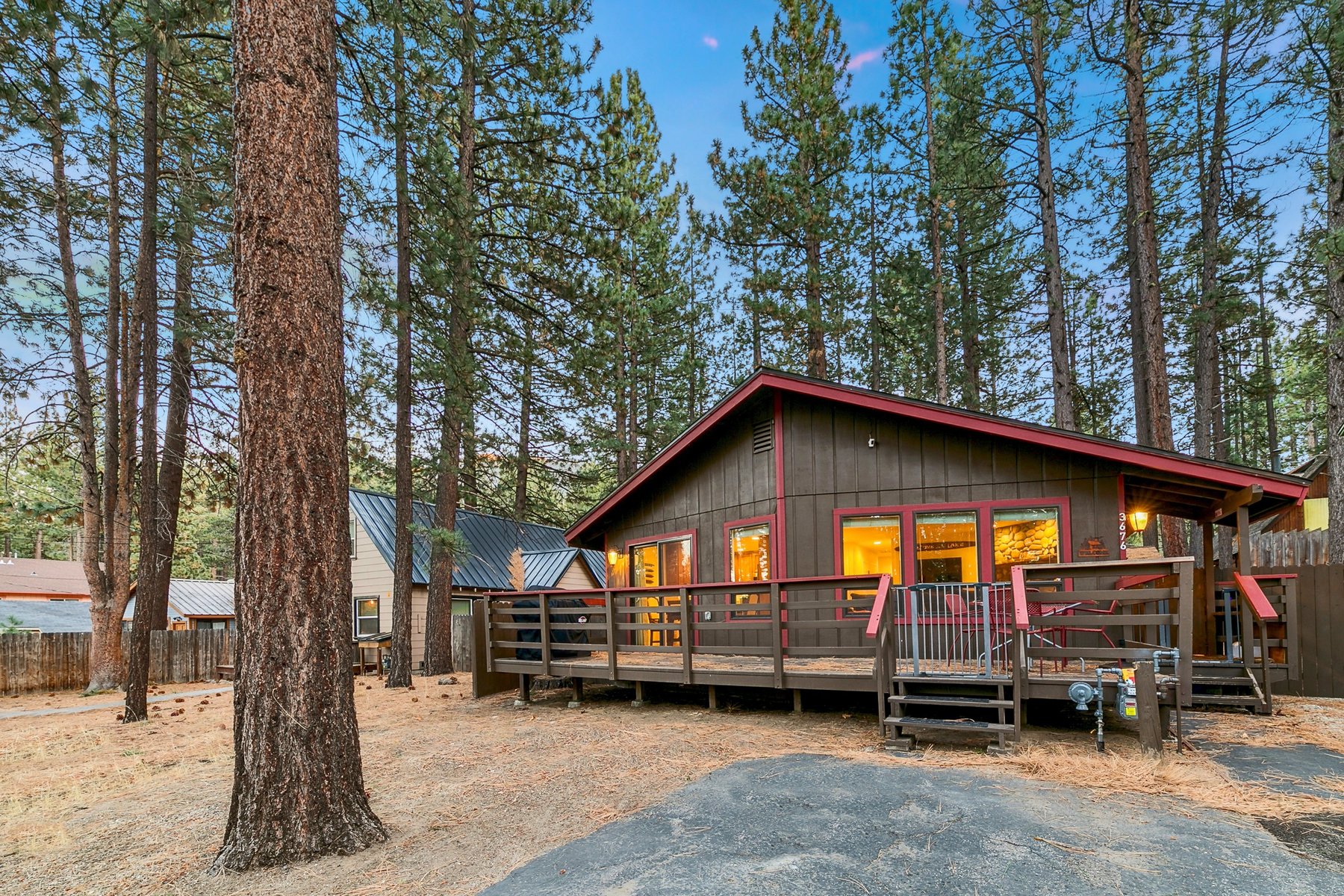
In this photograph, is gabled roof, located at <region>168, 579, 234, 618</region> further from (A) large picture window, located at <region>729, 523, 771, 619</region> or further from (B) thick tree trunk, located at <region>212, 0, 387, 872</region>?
(B) thick tree trunk, located at <region>212, 0, 387, 872</region>

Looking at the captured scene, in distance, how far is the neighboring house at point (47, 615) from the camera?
57.2 feet

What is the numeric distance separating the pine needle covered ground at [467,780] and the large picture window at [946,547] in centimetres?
246

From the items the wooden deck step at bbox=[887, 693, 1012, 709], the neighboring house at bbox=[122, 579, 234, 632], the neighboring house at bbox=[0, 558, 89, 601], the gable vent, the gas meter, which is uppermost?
the gable vent

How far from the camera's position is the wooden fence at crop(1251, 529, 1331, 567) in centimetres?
1326

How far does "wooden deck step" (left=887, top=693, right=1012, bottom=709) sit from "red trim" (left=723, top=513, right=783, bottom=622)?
11.3ft

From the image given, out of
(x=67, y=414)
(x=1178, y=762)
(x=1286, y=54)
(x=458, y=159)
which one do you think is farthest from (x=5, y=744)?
(x=1286, y=54)

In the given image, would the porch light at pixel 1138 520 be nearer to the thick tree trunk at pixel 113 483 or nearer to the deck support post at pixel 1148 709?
the deck support post at pixel 1148 709

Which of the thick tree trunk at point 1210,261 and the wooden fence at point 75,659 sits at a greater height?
the thick tree trunk at point 1210,261

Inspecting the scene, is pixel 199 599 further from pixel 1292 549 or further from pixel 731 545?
pixel 1292 549

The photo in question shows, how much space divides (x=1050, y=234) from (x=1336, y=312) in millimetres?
5703

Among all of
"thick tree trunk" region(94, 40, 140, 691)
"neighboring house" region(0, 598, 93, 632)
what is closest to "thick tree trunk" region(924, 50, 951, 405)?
"thick tree trunk" region(94, 40, 140, 691)

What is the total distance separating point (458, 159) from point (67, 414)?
27.6 ft

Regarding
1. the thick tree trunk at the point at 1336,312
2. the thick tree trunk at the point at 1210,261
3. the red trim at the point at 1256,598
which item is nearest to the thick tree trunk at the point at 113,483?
the red trim at the point at 1256,598

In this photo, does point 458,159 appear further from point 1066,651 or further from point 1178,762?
point 1178,762
